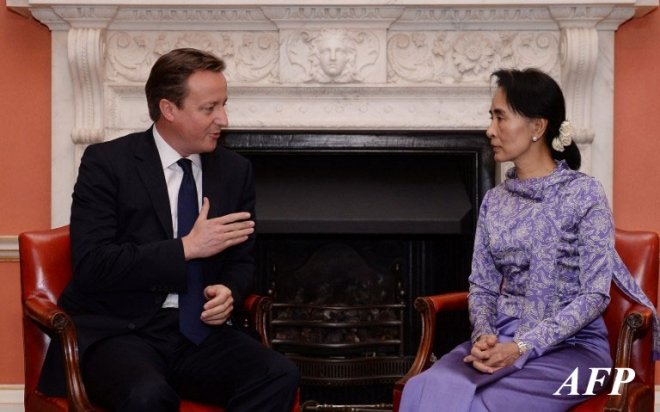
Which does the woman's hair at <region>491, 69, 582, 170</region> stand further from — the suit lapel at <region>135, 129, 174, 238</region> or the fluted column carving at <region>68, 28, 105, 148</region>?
the fluted column carving at <region>68, 28, 105, 148</region>

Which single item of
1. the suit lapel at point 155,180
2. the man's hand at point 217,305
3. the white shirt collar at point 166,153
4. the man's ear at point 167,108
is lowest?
the man's hand at point 217,305

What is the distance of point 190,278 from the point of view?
2.77 meters

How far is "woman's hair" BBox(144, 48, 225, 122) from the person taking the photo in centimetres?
282

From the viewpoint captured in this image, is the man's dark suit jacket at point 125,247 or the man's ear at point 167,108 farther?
the man's ear at point 167,108

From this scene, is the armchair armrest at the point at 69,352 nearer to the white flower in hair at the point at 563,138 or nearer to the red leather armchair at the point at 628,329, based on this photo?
the red leather armchair at the point at 628,329

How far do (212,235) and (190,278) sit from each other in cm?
18

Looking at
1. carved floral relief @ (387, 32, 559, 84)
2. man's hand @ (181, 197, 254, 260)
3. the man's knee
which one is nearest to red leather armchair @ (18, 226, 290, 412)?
the man's knee

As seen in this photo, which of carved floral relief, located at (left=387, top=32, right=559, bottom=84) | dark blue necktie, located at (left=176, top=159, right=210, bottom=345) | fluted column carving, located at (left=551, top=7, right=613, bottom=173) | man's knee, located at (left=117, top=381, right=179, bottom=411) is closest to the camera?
man's knee, located at (left=117, top=381, right=179, bottom=411)

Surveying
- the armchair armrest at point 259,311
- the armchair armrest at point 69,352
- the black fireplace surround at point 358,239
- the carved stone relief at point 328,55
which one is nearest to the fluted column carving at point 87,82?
the black fireplace surround at point 358,239

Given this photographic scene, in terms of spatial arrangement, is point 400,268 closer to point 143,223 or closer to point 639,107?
point 639,107

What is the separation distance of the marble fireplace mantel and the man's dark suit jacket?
39.9 inches

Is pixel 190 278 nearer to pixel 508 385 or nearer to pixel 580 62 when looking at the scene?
pixel 508 385

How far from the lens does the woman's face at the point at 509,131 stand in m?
2.87

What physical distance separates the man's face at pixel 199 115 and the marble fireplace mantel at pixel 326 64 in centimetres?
100
